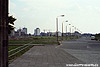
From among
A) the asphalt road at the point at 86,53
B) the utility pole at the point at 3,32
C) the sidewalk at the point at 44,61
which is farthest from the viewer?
the asphalt road at the point at 86,53

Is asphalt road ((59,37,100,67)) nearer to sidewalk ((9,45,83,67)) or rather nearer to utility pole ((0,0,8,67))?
sidewalk ((9,45,83,67))

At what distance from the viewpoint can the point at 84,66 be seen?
906 cm

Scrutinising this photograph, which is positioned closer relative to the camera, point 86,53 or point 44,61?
point 44,61

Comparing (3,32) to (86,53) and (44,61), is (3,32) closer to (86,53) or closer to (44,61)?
(44,61)

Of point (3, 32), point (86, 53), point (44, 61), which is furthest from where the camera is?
point (86, 53)

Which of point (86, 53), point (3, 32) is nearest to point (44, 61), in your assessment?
point (3, 32)

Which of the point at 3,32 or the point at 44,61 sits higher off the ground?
the point at 3,32

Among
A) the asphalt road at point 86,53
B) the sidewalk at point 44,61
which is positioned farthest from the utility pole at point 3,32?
the asphalt road at point 86,53

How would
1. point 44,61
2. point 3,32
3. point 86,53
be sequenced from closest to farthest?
point 3,32 → point 44,61 → point 86,53

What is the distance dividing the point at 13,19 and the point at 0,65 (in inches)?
1296

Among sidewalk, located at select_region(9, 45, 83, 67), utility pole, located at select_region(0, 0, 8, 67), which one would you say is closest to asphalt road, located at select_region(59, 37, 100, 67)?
sidewalk, located at select_region(9, 45, 83, 67)

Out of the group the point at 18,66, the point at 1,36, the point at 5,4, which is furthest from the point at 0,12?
the point at 18,66

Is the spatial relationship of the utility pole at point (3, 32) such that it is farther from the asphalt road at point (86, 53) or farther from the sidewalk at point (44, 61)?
the asphalt road at point (86, 53)

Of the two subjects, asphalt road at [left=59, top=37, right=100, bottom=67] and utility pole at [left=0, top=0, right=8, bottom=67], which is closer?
utility pole at [left=0, top=0, right=8, bottom=67]
